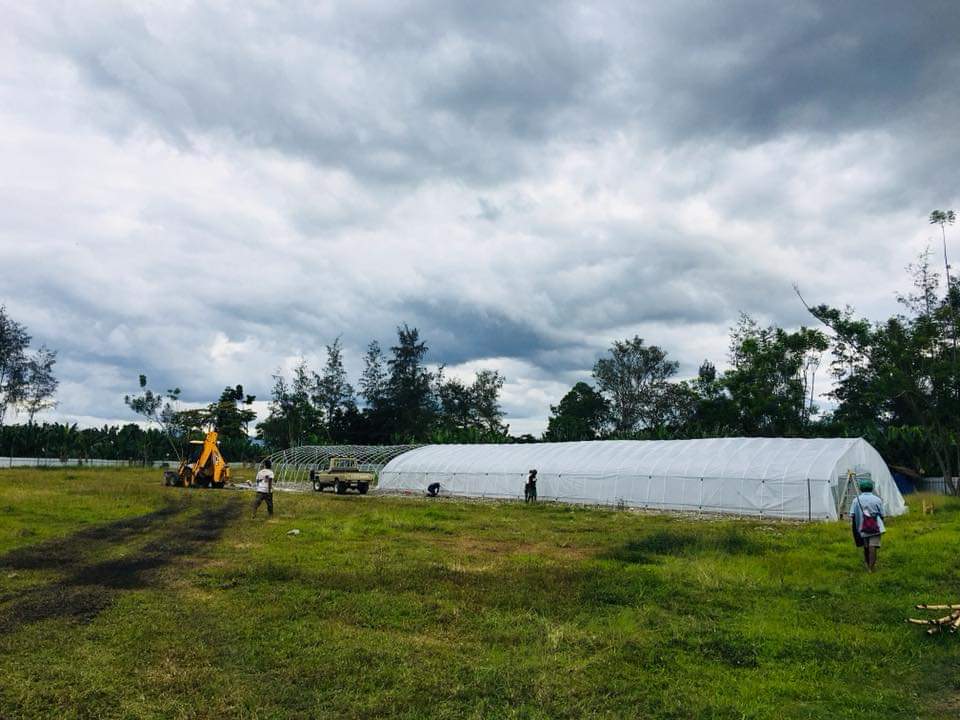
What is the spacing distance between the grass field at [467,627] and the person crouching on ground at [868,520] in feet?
1.73

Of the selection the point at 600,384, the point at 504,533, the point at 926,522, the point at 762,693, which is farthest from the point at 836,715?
the point at 600,384

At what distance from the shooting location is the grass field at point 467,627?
24.9 ft

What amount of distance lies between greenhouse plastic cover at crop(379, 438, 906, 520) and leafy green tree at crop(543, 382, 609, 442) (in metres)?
38.3

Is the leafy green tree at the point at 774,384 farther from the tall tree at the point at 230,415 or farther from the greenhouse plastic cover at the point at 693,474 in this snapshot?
the tall tree at the point at 230,415

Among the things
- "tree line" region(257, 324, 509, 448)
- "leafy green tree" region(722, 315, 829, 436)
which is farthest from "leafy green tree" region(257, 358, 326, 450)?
"leafy green tree" region(722, 315, 829, 436)

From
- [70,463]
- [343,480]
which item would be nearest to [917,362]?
[343,480]

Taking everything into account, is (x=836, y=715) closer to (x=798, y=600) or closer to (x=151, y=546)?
(x=798, y=600)

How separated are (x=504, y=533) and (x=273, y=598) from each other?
37.7 ft

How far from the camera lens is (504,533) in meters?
22.4

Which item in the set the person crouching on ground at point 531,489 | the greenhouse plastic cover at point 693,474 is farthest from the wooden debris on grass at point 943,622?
the person crouching on ground at point 531,489

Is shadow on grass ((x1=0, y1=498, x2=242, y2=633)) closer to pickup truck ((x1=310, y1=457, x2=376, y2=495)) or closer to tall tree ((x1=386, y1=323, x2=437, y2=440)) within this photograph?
pickup truck ((x1=310, y1=457, x2=376, y2=495))

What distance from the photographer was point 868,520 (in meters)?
14.8

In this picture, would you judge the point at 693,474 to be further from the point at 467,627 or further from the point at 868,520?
the point at 467,627

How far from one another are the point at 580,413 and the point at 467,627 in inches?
3388
